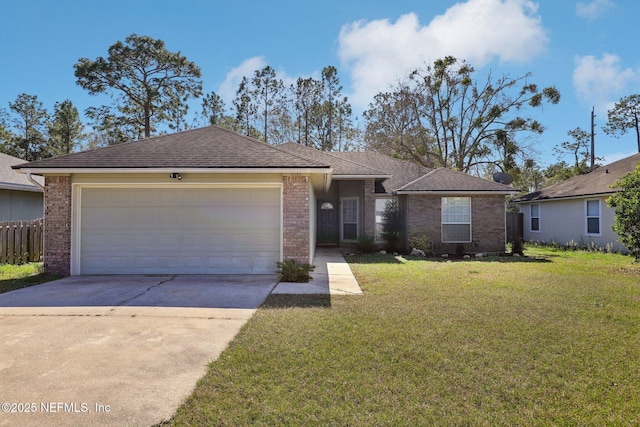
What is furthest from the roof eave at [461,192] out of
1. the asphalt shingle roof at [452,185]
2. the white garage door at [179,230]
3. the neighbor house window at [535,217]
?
the white garage door at [179,230]

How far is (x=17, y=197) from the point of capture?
1431 cm

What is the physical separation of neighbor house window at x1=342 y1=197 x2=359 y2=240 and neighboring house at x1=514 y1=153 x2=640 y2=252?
967 cm

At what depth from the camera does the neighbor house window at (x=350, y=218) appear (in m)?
16.1

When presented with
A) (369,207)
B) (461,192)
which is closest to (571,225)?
(461,192)

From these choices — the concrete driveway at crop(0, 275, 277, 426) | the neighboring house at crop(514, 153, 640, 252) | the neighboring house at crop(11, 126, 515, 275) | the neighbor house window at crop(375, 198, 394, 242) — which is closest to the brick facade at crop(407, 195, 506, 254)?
the neighbor house window at crop(375, 198, 394, 242)

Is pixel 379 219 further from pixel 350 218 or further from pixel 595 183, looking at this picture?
pixel 595 183

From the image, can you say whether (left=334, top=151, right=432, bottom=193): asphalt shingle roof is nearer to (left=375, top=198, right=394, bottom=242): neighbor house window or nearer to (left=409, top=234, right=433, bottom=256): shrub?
(left=375, top=198, right=394, bottom=242): neighbor house window

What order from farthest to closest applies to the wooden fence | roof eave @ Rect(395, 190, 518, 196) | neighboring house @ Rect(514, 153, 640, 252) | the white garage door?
1. neighboring house @ Rect(514, 153, 640, 252)
2. roof eave @ Rect(395, 190, 518, 196)
3. the wooden fence
4. the white garage door

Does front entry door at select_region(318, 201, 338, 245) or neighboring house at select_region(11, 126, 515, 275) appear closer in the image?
neighboring house at select_region(11, 126, 515, 275)

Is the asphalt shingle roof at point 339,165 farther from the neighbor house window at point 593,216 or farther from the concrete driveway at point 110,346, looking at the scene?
the neighbor house window at point 593,216

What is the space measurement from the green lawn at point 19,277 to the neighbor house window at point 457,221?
42.7 ft

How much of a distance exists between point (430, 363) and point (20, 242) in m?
12.5

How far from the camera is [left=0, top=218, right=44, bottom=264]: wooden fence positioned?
1062cm

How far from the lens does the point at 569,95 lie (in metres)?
24.9
